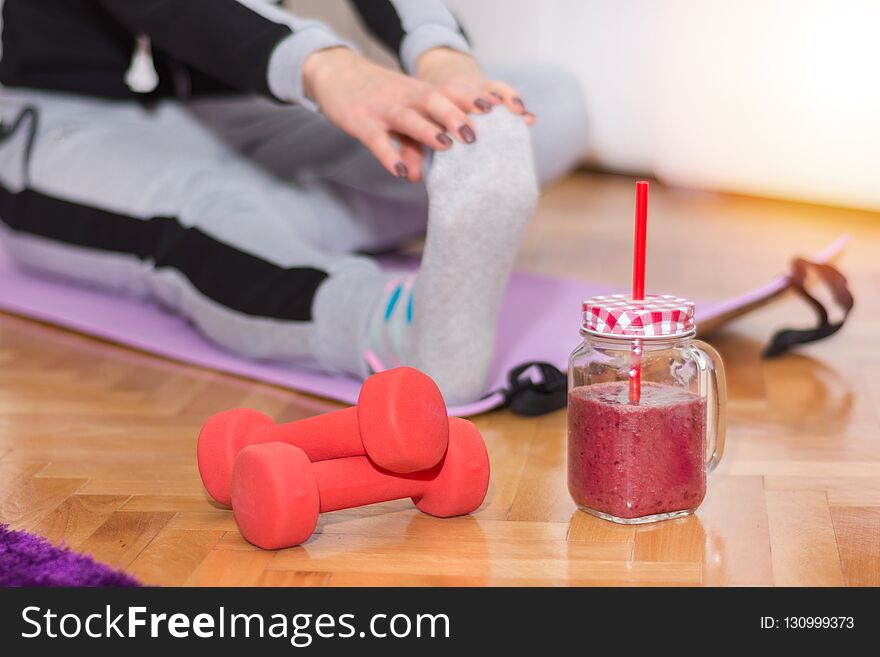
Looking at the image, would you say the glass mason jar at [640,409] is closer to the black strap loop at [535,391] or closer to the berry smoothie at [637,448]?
the berry smoothie at [637,448]

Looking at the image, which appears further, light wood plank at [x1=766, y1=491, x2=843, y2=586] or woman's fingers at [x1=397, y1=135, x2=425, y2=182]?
woman's fingers at [x1=397, y1=135, x2=425, y2=182]

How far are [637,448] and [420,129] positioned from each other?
382mm

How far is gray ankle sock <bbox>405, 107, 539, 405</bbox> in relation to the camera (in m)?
1.02

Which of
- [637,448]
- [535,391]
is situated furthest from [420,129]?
[637,448]

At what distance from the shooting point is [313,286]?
1.20 metres

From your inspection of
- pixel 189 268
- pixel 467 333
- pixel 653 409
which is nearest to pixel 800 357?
pixel 467 333

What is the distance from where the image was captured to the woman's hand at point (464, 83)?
3.45 feet

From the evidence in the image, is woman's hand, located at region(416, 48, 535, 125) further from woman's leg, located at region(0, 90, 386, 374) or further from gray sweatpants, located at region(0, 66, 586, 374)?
woman's leg, located at region(0, 90, 386, 374)

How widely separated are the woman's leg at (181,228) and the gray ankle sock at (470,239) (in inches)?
4.4

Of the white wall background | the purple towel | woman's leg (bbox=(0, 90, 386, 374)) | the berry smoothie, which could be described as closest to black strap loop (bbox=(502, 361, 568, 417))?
woman's leg (bbox=(0, 90, 386, 374))

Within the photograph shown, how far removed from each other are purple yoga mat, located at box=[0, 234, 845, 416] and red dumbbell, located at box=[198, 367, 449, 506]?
28 centimetres

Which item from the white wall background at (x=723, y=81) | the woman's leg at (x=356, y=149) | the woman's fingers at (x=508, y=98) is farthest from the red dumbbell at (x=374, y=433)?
the white wall background at (x=723, y=81)

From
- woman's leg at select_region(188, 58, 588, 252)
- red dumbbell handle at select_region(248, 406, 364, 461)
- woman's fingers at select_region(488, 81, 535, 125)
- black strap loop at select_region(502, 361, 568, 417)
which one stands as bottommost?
red dumbbell handle at select_region(248, 406, 364, 461)

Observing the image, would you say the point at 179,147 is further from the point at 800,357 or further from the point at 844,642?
the point at 844,642
